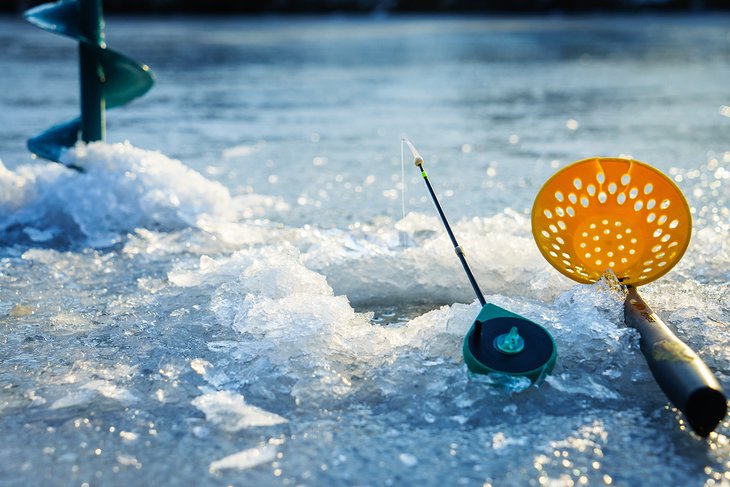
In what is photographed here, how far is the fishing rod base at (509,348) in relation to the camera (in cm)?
214

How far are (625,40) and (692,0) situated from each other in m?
10.8

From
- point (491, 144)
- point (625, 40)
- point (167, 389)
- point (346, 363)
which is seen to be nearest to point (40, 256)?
point (167, 389)

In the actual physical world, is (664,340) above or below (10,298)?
above

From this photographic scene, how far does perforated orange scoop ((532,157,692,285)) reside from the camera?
8.82ft

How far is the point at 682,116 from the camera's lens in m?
7.38

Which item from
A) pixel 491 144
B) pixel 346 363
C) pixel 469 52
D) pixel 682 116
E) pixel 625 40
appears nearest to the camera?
pixel 346 363

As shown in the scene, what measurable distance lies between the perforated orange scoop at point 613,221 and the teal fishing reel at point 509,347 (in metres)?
0.49

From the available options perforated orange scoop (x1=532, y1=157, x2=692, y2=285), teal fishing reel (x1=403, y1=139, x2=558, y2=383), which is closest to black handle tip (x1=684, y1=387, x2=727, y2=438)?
teal fishing reel (x1=403, y1=139, x2=558, y2=383)

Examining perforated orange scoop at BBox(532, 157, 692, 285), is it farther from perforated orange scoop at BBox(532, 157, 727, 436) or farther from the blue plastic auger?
the blue plastic auger

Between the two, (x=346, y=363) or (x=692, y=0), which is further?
(x=692, y=0)

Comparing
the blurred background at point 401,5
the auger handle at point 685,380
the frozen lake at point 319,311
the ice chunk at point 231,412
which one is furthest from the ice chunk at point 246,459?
the blurred background at point 401,5

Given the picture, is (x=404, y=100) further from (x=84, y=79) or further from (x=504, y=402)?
(x=504, y=402)

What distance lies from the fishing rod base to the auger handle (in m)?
0.27

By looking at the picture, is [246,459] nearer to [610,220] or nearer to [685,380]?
[685,380]
